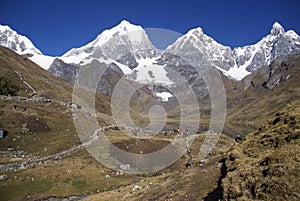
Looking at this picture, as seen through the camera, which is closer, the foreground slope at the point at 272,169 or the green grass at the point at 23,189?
the foreground slope at the point at 272,169

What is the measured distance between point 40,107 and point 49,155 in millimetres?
37417

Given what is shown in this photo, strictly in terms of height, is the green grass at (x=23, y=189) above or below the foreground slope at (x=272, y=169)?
below

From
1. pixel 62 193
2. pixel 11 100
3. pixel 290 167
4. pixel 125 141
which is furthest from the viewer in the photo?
pixel 11 100

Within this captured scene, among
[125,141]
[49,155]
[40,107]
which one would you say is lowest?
[49,155]

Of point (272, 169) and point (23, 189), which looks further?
point (23, 189)

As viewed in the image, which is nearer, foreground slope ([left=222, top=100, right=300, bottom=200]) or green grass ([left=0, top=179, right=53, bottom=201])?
foreground slope ([left=222, top=100, right=300, bottom=200])

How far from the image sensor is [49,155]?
209ft

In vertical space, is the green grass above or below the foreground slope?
below

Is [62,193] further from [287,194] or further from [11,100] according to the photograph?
[11,100]

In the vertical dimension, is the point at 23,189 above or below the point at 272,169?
below

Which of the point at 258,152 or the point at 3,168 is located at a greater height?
the point at 258,152

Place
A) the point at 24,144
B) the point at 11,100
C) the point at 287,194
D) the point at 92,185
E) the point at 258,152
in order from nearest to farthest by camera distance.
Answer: the point at 287,194, the point at 258,152, the point at 92,185, the point at 24,144, the point at 11,100

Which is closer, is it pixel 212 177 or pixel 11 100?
pixel 212 177

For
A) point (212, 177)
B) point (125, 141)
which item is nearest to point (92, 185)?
point (125, 141)
